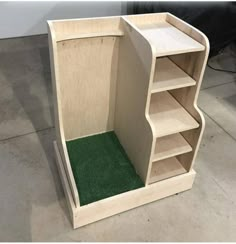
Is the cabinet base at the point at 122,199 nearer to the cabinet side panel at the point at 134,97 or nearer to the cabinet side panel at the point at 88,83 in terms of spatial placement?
the cabinet side panel at the point at 134,97

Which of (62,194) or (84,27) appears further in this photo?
(62,194)

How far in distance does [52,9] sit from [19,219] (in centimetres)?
207

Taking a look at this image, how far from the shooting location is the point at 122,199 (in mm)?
1116

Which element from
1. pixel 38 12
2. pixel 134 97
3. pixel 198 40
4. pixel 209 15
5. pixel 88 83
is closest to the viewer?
pixel 198 40

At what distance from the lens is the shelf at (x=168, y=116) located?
1046 millimetres

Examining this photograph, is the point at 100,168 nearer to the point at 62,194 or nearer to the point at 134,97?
the point at 62,194

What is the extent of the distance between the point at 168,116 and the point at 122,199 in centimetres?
37

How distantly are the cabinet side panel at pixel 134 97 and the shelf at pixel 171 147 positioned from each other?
66mm

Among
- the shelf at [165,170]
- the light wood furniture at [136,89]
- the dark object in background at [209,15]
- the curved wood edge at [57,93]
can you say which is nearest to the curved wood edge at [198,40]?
the light wood furniture at [136,89]

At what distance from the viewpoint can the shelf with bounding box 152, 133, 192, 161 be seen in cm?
112

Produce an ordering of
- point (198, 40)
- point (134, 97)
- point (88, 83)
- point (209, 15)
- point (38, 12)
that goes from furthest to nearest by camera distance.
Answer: point (38, 12)
point (209, 15)
point (88, 83)
point (134, 97)
point (198, 40)

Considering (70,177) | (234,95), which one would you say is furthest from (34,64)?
(234,95)

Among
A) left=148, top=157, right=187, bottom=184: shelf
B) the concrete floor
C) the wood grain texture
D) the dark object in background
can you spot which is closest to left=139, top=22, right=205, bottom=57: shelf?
the wood grain texture

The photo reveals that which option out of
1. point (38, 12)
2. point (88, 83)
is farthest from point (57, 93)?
point (38, 12)
